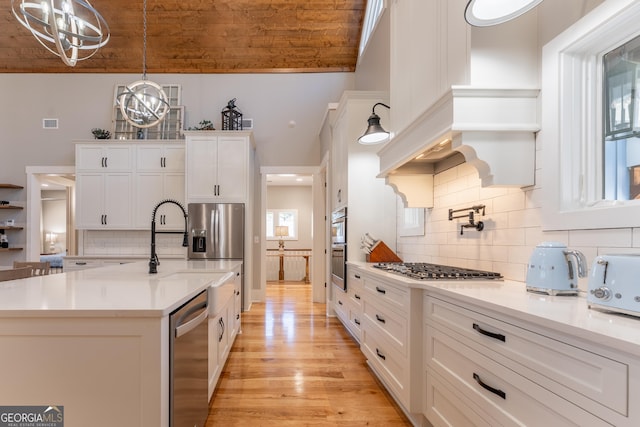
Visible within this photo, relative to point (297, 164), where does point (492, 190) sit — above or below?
below

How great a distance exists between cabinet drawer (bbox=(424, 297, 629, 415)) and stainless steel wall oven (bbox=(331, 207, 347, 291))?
2436 millimetres

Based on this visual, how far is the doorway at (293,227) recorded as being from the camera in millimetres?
5797

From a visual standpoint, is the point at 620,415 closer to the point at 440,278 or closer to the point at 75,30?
the point at 440,278

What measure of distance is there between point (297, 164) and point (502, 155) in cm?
454

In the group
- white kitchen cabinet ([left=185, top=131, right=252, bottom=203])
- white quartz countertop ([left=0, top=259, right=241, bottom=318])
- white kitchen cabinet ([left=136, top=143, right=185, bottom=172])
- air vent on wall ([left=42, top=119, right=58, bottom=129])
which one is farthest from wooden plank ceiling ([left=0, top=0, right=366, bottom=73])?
white quartz countertop ([left=0, top=259, right=241, bottom=318])

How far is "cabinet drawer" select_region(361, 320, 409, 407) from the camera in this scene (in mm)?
2025

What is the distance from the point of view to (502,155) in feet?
5.76

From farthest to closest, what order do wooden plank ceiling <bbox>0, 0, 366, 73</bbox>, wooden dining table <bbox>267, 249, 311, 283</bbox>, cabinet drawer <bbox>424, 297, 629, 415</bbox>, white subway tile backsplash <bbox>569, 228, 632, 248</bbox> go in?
wooden dining table <bbox>267, 249, 311, 283</bbox>
wooden plank ceiling <bbox>0, 0, 366, 73</bbox>
white subway tile backsplash <bbox>569, 228, 632, 248</bbox>
cabinet drawer <bbox>424, 297, 629, 415</bbox>

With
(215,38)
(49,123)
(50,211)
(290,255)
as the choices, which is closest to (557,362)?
(215,38)

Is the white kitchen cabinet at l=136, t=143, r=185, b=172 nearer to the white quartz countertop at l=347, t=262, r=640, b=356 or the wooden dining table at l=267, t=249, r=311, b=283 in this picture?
the wooden dining table at l=267, t=249, r=311, b=283

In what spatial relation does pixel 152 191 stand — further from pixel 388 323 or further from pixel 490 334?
pixel 490 334

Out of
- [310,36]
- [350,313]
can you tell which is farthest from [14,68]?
[350,313]

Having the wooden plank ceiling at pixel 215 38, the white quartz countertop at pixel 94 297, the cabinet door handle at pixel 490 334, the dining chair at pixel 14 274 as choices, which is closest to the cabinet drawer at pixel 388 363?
the cabinet door handle at pixel 490 334

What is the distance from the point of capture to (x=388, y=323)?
233cm
